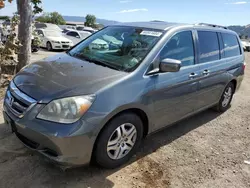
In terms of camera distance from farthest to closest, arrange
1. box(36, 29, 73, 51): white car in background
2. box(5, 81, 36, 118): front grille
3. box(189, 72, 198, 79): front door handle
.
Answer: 1. box(36, 29, 73, 51): white car in background
2. box(189, 72, 198, 79): front door handle
3. box(5, 81, 36, 118): front grille

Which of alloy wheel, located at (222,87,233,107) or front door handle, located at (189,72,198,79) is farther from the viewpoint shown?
alloy wheel, located at (222,87,233,107)

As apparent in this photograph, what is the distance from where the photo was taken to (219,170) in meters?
3.25

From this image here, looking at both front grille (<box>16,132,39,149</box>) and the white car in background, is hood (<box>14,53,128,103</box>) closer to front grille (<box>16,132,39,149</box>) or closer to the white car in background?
front grille (<box>16,132,39,149</box>)

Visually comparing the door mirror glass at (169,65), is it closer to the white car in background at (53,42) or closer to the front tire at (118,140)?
the front tire at (118,140)

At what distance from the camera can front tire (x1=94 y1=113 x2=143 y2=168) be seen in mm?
2727

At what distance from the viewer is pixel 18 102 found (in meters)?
2.72

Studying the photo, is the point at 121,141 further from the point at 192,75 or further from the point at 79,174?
the point at 192,75

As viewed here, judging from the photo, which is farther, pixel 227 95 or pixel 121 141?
pixel 227 95

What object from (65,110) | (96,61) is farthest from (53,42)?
(65,110)

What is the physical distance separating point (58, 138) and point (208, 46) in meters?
2.97

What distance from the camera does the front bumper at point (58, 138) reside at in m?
2.42

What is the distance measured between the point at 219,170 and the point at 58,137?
2.13 m

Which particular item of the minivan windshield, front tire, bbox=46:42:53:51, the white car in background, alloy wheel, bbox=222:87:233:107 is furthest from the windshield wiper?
front tire, bbox=46:42:53:51

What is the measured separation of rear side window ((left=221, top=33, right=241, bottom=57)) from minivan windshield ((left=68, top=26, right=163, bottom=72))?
193 centimetres
